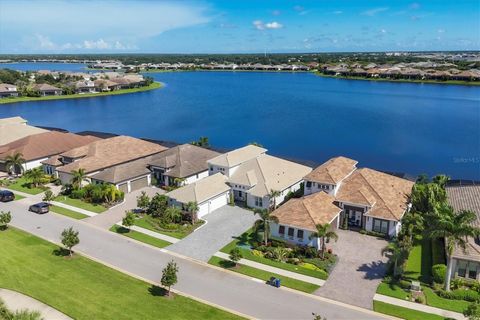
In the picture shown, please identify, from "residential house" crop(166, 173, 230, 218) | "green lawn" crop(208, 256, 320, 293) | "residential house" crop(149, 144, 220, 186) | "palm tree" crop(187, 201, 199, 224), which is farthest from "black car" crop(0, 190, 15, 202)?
"green lawn" crop(208, 256, 320, 293)

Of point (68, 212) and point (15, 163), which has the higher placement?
point (15, 163)

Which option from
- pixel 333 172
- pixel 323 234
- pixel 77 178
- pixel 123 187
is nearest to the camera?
pixel 323 234

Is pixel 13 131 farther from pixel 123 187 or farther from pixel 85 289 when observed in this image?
pixel 85 289

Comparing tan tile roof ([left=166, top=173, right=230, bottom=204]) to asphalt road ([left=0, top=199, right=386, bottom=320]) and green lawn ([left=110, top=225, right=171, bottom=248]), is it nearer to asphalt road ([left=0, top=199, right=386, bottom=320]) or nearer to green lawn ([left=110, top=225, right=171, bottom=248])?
green lawn ([left=110, top=225, right=171, bottom=248])

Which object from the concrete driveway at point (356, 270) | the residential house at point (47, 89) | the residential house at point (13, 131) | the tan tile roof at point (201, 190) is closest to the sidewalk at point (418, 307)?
the concrete driveway at point (356, 270)

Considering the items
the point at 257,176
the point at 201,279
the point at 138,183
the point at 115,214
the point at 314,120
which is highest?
the point at 257,176

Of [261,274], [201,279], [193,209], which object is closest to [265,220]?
[261,274]

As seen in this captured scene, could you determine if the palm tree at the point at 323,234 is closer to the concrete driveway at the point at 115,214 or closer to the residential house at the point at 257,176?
the residential house at the point at 257,176
